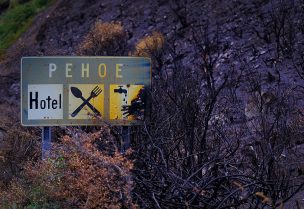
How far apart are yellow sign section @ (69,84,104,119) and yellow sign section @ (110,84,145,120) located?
0.41 feet

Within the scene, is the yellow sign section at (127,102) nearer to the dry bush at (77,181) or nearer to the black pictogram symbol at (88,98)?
the black pictogram symbol at (88,98)

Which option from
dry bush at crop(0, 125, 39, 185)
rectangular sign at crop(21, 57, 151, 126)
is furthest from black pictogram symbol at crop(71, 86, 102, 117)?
dry bush at crop(0, 125, 39, 185)

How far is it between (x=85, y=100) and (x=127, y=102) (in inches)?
17.1

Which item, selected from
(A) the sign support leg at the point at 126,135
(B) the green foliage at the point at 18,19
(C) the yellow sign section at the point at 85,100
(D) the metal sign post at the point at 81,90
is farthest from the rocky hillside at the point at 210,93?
(B) the green foliage at the point at 18,19

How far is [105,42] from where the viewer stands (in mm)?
19328

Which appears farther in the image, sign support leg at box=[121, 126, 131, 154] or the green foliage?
the green foliage

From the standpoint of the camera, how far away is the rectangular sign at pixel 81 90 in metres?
6.80

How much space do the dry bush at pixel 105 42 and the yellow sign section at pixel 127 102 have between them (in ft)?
35.4

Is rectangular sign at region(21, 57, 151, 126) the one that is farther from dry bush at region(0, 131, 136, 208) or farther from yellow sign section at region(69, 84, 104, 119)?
dry bush at region(0, 131, 136, 208)

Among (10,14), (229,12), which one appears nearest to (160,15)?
(229,12)

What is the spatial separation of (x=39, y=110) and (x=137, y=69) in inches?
43.5

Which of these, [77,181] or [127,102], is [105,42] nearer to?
[127,102]

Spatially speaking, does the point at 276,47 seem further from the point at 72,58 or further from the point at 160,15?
the point at 72,58

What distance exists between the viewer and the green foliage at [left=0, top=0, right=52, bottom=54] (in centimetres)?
3250
